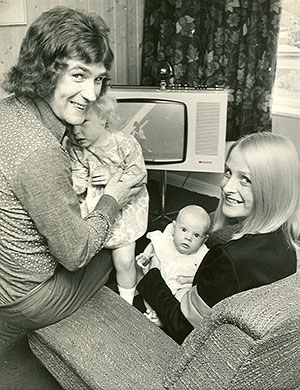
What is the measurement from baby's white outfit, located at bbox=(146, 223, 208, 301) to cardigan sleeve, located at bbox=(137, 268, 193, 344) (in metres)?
0.29

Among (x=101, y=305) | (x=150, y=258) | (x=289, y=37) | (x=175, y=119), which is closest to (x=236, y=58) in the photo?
(x=289, y=37)

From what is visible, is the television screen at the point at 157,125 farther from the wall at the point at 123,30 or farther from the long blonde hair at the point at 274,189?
the long blonde hair at the point at 274,189

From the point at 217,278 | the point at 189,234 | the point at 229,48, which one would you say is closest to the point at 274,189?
the point at 217,278

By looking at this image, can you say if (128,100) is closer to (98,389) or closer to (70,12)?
(70,12)

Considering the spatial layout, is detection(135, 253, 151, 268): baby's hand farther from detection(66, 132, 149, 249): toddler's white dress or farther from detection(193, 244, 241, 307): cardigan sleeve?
detection(193, 244, 241, 307): cardigan sleeve

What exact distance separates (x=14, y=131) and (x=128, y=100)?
1.61m

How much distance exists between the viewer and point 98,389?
1231 millimetres

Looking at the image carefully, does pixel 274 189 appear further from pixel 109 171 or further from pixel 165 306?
pixel 109 171

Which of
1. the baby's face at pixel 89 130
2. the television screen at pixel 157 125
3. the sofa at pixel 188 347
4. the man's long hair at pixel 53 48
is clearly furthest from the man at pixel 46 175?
the television screen at pixel 157 125

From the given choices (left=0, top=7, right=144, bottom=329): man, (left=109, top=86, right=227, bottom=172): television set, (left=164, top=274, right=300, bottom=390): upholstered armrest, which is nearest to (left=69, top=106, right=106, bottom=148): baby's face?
(left=0, top=7, right=144, bottom=329): man

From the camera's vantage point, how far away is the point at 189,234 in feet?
6.61

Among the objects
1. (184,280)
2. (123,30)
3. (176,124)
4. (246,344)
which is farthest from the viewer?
(123,30)

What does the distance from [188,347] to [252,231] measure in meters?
0.38

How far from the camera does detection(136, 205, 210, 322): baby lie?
2.00 meters
